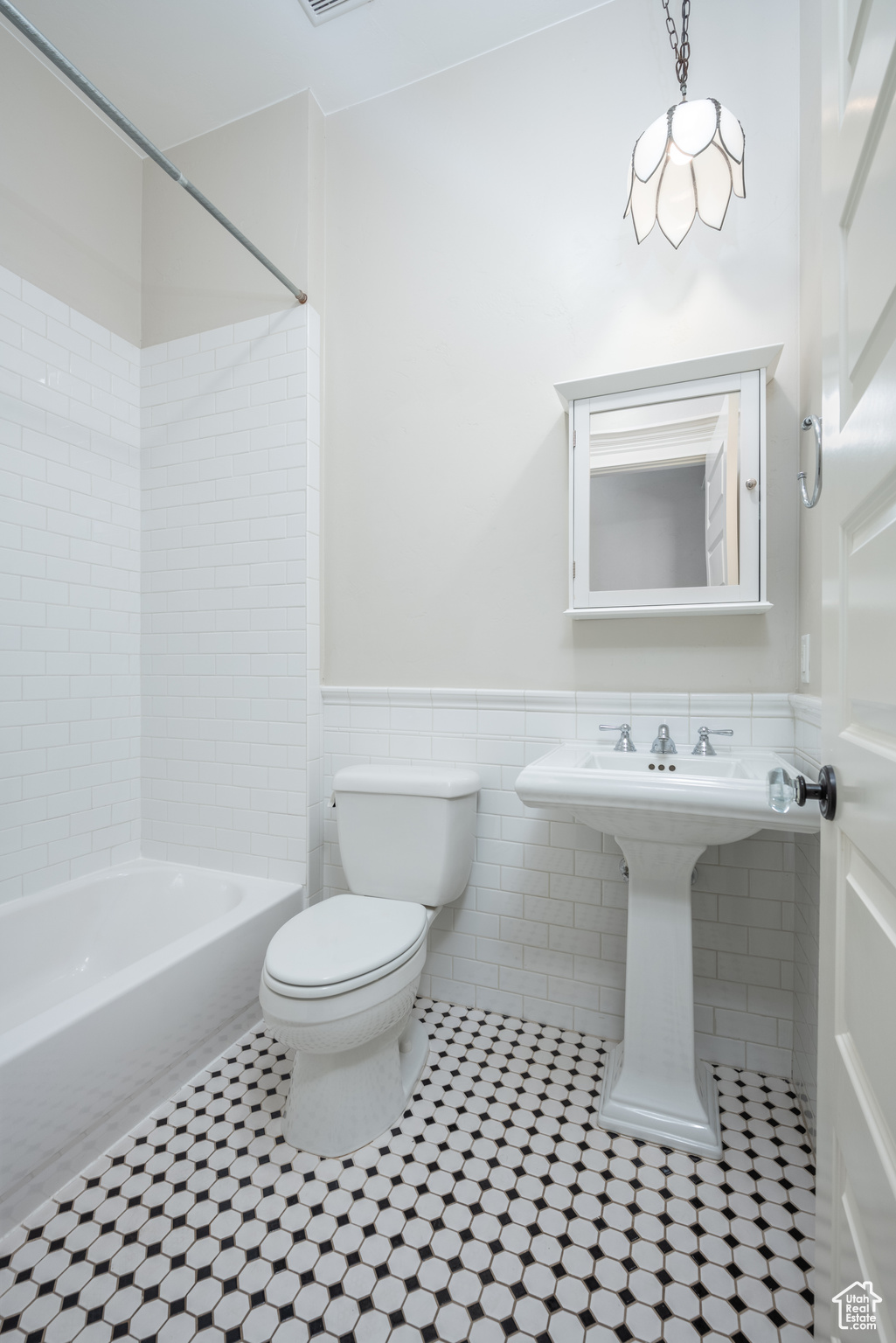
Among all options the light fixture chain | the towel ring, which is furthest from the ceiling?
the towel ring

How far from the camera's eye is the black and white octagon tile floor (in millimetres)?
1031

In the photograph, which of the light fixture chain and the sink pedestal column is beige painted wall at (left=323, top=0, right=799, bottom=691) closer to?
the light fixture chain

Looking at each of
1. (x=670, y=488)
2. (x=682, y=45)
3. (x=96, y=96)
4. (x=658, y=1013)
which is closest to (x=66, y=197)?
(x=96, y=96)

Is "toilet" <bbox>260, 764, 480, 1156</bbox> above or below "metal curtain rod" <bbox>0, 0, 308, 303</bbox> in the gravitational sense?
below

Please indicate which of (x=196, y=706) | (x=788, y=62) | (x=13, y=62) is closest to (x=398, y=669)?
(x=196, y=706)

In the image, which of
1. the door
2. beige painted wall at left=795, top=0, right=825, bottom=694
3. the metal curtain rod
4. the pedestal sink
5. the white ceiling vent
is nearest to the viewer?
the door

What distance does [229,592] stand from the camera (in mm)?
2146

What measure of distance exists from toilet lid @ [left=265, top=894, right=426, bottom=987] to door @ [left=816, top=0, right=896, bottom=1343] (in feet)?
2.92

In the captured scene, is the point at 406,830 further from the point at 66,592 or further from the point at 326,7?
the point at 326,7

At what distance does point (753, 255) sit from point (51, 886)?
2797 mm

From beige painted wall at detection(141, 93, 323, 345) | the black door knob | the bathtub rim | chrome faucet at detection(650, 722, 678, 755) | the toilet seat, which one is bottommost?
the bathtub rim

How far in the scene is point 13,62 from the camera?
185 cm

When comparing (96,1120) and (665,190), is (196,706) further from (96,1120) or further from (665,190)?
(665,190)

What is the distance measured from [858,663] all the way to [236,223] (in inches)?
97.8
